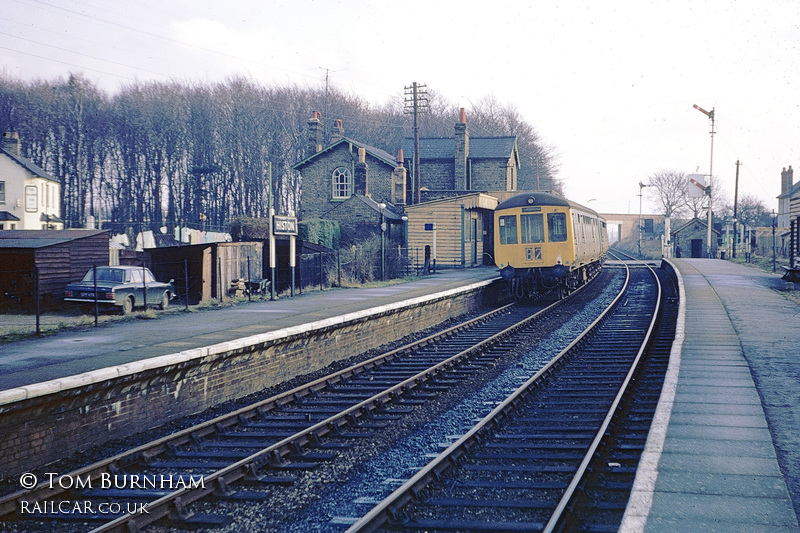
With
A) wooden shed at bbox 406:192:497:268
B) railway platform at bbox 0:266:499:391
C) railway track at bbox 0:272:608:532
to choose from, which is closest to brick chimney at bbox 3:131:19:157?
wooden shed at bbox 406:192:497:268

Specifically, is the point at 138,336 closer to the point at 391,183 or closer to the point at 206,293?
the point at 206,293

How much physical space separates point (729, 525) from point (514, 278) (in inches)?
685

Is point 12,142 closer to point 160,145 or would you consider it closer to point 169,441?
point 160,145

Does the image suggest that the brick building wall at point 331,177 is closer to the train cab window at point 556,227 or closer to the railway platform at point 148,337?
the train cab window at point 556,227

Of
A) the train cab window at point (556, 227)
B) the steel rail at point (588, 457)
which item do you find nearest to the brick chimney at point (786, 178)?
the train cab window at point (556, 227)

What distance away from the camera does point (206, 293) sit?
19.3 metres

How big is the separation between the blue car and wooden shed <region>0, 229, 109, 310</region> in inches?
41.6

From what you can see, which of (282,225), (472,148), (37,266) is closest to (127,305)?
(37,266)

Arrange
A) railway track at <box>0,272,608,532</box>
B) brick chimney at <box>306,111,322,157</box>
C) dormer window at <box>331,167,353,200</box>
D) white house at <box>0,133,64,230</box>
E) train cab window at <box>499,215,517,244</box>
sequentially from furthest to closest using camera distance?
brick chimney at <box>306,111,322,157</box>
white house at <box>0,133,64,230</box>
dormer window at <box>331,167,353,200</box>
train cab window at <box>499,215,517,244</box>
railway track at <box>0,272,608,532</box>

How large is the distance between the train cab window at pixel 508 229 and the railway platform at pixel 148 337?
4.65 m

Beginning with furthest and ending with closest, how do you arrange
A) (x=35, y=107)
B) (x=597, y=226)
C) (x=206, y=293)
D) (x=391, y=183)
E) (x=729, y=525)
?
(x=35, y=107) < (x=391, y=183) < (x=597, y=226) < (x=206, y=293) < (x=729, y=525)

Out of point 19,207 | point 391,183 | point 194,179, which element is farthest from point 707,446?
point 194,179

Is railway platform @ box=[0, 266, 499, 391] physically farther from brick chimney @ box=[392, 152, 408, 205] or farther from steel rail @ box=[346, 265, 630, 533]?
brick chimney @ box=[392, 152, 408, 205]

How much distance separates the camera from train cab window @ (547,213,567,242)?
20.2m
